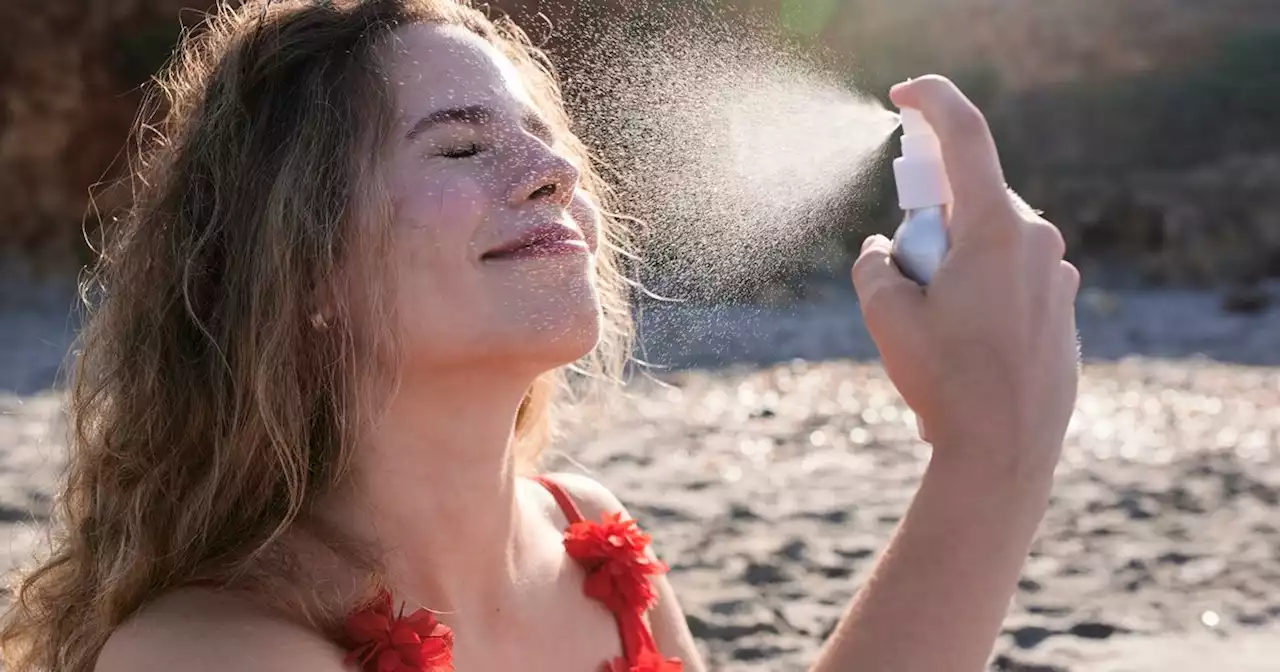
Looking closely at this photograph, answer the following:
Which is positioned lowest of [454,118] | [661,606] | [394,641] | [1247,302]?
[1247,302]

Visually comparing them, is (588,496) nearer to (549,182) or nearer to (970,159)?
(549,182)

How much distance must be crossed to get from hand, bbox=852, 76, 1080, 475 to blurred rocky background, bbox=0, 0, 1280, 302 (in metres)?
9.26

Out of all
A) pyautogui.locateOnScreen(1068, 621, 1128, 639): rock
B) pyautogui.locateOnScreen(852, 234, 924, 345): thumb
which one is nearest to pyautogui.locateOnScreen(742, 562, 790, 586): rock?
pyautogui.locateOnScreen(1068, 621, 1128, 639): rock

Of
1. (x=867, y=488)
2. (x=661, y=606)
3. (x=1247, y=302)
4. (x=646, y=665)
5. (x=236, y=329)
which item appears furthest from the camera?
(x=1247, y=302)

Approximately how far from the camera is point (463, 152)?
170cm

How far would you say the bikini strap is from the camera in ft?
7.26

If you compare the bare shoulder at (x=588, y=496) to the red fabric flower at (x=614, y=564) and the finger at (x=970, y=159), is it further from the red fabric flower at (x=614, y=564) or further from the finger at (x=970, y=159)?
the finger at (x=970, y=159)

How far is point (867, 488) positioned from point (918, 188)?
11.3 ft

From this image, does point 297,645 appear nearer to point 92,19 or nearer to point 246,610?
point 246,610

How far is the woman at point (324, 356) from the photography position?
1630 mm

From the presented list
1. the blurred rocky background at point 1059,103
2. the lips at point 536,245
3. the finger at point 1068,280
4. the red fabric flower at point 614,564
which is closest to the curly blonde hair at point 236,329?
the lips at point 536,245

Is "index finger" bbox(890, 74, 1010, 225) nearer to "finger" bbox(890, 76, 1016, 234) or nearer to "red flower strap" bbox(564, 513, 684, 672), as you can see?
"finger" bbox(890, 76, 1016, 234)

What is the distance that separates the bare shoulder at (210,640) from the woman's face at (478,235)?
1.20 ft

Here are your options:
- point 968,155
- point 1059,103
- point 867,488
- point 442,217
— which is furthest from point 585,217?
point 1059,103
